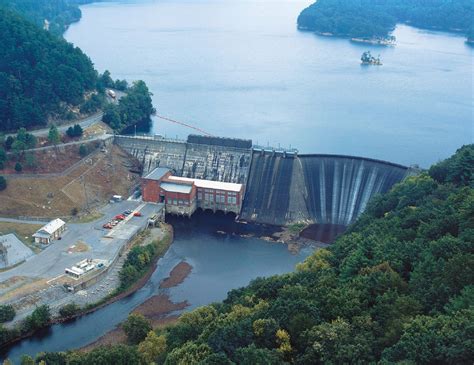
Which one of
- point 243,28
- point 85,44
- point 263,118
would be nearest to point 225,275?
point 263,118

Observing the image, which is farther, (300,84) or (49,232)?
(300,84)

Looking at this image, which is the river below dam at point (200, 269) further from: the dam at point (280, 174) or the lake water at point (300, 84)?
the lake water at point (300, 84)

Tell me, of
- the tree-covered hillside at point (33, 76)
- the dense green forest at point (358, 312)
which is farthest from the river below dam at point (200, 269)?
the tree-covered hillside at point (33, 76)

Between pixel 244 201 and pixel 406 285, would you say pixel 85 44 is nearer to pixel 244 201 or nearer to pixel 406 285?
pixel 244 201

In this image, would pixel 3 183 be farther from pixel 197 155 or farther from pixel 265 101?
pixel 265 101

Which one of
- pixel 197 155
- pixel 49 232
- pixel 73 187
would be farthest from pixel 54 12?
pixel 49 232
